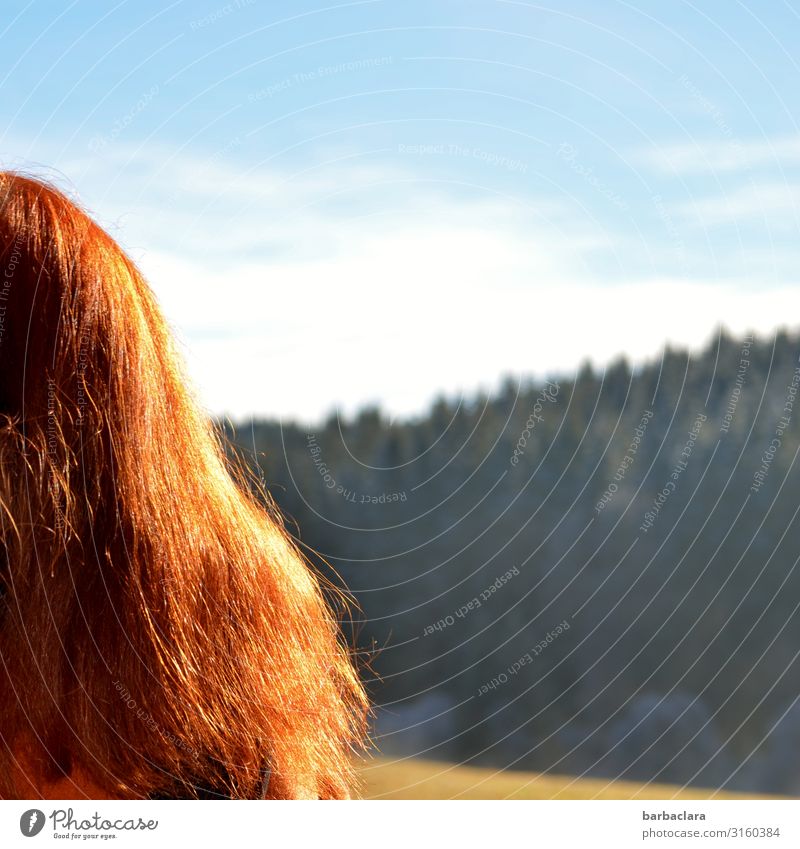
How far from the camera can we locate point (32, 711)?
901 mm

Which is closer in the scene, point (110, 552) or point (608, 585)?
point (110, 552)

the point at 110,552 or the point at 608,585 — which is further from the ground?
the point at 110,552

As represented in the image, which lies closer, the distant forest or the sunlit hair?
the sunlit hair

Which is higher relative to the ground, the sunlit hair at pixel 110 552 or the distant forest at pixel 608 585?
the sunlit hair at pixel 110 552

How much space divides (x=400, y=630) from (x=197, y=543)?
14.0 metres

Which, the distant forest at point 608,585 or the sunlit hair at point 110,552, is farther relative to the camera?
the distant forest at point 608,585

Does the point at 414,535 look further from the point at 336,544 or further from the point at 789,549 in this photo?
the point at 789,549

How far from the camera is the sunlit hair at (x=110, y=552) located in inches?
35.2

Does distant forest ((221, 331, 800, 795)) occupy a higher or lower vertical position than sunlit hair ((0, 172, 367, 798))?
lower

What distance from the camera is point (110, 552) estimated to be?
0.90 m

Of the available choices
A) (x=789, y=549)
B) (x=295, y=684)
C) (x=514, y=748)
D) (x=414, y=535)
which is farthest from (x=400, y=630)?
(x=295, y=684)

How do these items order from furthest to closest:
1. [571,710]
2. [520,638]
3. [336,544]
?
[520,638] → [571,710] → [336,544]

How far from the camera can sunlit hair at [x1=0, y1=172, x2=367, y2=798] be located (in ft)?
2.93
